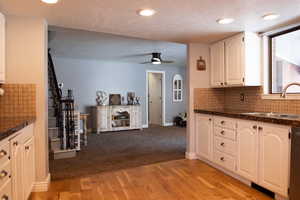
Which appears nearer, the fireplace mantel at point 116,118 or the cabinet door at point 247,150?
the cabinet door at point 247,150

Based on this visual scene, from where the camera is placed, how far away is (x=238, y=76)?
328 cm

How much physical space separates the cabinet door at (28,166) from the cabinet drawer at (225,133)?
245 cm

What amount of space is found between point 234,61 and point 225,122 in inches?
38.2

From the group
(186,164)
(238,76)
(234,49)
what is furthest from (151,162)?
(234,49)

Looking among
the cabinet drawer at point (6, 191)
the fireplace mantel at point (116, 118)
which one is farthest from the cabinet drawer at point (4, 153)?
the fireplace mantel at point (116, 118)

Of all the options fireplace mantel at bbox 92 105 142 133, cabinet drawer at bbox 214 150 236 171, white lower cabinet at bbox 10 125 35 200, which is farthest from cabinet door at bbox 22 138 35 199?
fireplace mantel at bbox 92 105 142 133

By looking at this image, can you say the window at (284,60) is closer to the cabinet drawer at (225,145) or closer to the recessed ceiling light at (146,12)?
the cabinet drawer at (225,145)

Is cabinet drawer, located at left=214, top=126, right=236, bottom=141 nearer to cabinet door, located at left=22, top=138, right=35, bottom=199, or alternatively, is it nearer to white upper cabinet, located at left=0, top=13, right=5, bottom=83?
cabinet door, located at left=22, top=138, right=35, bottom=199

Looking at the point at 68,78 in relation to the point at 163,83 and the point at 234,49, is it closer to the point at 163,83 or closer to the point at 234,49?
the point at 163,83

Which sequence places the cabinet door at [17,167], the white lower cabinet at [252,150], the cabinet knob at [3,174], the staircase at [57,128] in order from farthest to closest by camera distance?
the staircase at [57,128] → the white lower cabinet at [252,150] → the cabinet door at [17,167] → the cabinet knob at [3,174]

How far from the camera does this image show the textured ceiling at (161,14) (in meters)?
2.20

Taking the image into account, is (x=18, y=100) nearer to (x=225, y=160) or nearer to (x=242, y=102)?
(x=225, y=160)

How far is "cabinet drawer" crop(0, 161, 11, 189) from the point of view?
1535 mm

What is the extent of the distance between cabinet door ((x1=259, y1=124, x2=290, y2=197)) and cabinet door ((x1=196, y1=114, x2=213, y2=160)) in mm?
1003
